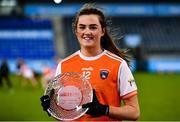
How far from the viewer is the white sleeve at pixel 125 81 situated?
379cm

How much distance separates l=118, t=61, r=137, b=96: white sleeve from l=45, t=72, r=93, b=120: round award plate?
285 mm

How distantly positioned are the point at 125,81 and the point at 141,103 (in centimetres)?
1331

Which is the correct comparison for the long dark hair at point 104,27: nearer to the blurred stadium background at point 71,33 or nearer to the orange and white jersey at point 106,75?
the orange and white jersey at point 106,75

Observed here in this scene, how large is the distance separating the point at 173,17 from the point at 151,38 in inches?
120

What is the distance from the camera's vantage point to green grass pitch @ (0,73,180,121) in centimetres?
1355

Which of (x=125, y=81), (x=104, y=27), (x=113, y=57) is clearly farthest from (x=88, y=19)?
(x=125, y=81)

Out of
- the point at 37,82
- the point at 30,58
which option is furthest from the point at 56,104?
the point at 30,58

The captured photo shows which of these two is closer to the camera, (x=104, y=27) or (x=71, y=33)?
(x=104, y=27)

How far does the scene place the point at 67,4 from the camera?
41531 mm

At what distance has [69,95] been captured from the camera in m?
3.64

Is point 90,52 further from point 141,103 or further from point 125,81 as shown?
point 141,103

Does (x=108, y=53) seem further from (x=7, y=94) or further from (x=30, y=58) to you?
(x=30, y=58)

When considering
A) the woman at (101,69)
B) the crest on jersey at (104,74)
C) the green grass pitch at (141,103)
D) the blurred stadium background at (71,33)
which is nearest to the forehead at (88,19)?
the woman at (101,69)

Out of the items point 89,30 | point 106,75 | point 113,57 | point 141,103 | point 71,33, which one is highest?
point 89,30
